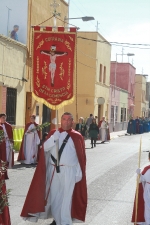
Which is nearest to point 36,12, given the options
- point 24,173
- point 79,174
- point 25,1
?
point 25,1

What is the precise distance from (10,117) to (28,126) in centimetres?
526

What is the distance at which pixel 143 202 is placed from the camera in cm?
870

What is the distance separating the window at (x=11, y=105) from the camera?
76.6 feet

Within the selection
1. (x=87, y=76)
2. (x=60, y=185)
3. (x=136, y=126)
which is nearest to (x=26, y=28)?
(x=87, y=76)

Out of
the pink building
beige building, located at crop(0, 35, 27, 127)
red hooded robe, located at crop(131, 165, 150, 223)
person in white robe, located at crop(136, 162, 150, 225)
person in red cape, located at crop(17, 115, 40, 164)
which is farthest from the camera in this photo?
the pink building

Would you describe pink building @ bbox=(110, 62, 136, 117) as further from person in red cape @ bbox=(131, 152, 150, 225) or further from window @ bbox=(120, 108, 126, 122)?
person in red cape @ bbox=(131, 152, 150, 225)

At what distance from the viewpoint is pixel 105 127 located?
110 feet

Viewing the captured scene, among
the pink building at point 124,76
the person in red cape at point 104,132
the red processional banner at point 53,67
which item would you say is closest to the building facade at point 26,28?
the person in red cape at point 104,132

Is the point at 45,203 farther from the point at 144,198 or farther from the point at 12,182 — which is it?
the point at 12,182

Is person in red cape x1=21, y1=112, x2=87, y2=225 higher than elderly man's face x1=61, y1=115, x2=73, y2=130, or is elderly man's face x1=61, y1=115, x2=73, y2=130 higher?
elderly man's face x1=61, y1=115, x2=73, y2=130

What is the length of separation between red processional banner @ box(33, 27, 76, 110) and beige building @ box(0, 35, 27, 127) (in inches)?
447

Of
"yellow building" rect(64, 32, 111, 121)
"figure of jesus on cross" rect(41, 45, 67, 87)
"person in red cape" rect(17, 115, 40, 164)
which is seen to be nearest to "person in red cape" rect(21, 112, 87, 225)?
A: "figure of jesus on cross" rect(41, 45, 67, 87)

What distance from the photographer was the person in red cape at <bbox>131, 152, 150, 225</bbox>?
8.57 m

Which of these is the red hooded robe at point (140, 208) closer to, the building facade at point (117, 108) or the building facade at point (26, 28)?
the building facade at point (26, 28)
